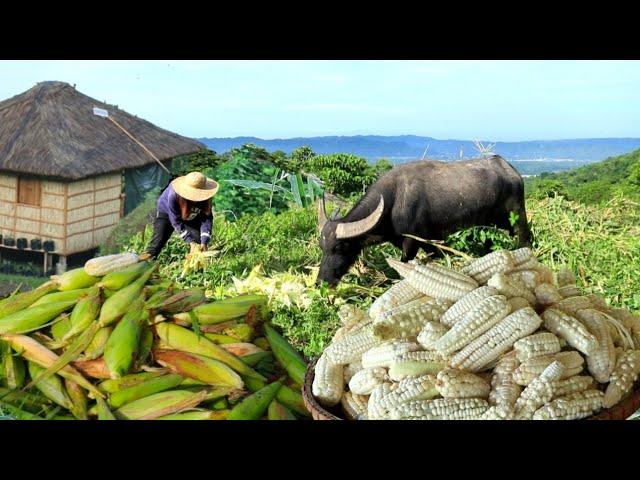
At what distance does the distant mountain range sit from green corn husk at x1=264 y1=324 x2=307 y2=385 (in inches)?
49.4

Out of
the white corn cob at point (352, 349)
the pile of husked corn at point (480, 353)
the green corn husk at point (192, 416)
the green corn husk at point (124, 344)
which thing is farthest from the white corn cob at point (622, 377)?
the green corn husk at point (124, 344)

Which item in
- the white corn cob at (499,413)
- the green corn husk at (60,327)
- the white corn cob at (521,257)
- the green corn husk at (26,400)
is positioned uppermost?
the white corn cob at (521,257)

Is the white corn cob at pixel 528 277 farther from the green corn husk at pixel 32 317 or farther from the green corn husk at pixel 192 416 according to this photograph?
the green corn husk at pixel 32 317

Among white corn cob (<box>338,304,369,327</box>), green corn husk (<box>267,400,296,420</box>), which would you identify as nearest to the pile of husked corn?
white corn cob (<box>338,304,369,327</box>)

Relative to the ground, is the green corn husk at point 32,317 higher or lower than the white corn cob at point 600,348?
lower

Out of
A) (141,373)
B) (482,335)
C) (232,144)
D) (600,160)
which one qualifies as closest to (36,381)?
(141,373)

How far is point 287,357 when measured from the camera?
4.53 meters

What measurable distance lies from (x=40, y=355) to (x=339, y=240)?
1.94 meters

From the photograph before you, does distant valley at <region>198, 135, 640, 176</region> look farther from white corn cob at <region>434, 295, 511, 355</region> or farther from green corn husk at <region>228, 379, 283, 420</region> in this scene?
white corn cob at <region>434, 295, 511, 355</region>

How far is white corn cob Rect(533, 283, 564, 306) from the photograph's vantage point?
380cm

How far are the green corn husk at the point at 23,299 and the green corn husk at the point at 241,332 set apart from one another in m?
1.04

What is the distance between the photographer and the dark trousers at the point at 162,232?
5090 millimetres
